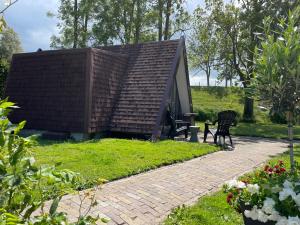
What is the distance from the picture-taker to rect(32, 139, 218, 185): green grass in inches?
284


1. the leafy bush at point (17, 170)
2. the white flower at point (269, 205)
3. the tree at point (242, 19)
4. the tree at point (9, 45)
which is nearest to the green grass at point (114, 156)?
the white flower at point (269, 205)

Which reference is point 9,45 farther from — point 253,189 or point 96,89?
point 253,189

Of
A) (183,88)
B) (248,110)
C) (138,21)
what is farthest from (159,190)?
(138,21)

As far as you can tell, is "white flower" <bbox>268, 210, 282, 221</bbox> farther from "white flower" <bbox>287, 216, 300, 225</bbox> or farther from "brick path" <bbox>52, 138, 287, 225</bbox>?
"brick path" <bbox>52, 138, 287, 225</bbox>

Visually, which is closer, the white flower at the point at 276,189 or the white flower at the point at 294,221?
the white flower at the point at 294,221

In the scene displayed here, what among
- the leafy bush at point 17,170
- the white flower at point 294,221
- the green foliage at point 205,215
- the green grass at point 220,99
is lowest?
the green foliage at point 205,215

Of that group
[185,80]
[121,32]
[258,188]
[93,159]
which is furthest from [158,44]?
[121,32]

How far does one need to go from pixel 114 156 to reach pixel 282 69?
17.4 feet

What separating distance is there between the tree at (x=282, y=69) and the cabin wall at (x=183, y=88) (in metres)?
10.6

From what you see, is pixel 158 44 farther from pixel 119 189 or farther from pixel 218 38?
pixel 218 38

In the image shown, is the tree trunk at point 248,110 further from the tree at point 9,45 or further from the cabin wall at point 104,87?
the tree at point 9,45

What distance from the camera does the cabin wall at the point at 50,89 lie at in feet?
40.8

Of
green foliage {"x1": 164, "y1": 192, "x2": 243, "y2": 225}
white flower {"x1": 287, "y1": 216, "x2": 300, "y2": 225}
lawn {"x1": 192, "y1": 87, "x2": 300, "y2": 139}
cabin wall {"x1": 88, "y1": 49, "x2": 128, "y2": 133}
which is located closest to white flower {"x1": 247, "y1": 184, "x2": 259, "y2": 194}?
white flower {"x1": 287, "y1": 216, "x2": 300, "y2": 225}

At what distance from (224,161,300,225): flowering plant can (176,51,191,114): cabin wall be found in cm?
1195
